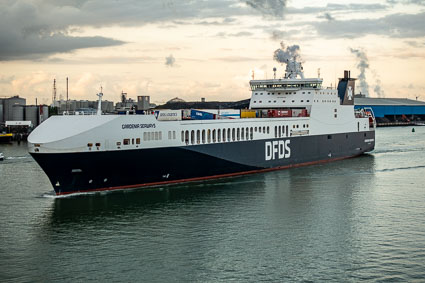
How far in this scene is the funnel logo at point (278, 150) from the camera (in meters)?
41.3

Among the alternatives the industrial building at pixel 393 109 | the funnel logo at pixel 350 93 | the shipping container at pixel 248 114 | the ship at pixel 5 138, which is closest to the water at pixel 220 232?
the shipping container at pixel 248 114

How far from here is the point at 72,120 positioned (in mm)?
29469

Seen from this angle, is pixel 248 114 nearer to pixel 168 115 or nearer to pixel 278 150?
pixel 278 150

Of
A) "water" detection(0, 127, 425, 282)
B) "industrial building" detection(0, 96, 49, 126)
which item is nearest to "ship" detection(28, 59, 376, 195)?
"water" detection(0, 127, 425, 282)

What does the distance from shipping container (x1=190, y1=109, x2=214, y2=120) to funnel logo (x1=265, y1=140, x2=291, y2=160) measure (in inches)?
243

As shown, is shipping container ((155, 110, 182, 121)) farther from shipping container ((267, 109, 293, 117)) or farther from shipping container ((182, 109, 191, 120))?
shipping container ((267, 109, 293, 117))

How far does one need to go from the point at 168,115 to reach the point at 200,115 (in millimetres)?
3698

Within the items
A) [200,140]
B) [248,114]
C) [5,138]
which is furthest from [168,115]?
[5,138]

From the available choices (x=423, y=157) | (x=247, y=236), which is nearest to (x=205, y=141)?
(x=247, y=236)

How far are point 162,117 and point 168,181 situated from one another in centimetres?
406

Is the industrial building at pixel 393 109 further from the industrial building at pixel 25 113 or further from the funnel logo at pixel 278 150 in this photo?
the funnel logo at pixel 278 150

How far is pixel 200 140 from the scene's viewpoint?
34.7m

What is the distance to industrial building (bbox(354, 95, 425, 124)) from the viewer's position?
470 ft

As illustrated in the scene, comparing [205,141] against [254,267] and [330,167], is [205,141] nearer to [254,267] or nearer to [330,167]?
[330,167]
